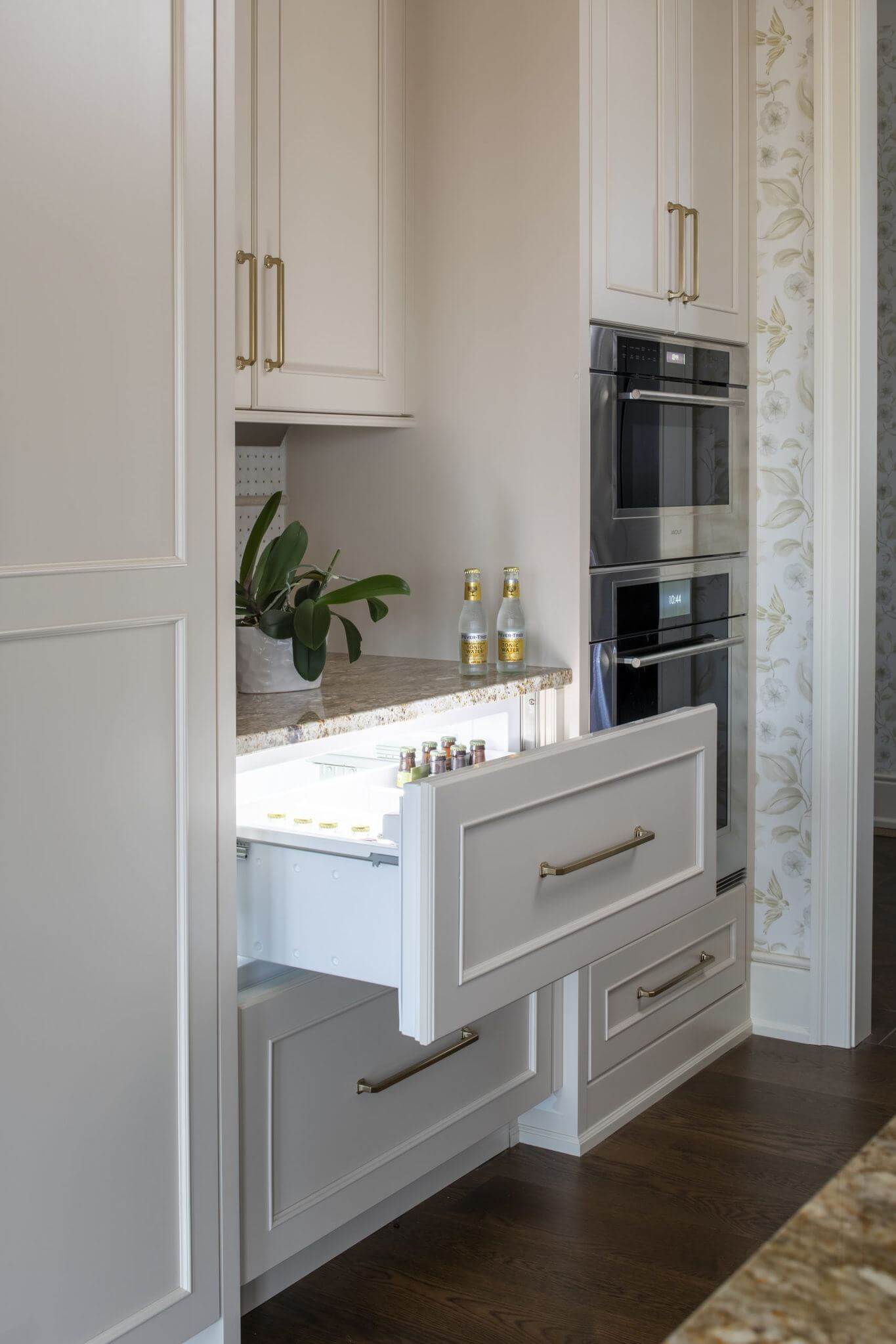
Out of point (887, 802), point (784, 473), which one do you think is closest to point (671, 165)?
point (784, 473)

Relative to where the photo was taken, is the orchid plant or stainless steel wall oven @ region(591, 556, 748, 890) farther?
stainless steel wall oven @ region(591, 556, 748, 890)

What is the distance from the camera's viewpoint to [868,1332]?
42 centimetres

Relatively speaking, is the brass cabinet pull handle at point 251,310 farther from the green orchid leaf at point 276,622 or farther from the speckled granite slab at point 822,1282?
the speckled granite slab at point 822,1282

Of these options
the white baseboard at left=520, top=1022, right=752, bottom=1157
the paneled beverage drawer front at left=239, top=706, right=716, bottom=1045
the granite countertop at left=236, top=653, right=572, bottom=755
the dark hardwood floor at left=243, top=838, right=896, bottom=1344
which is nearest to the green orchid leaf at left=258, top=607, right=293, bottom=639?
the granite countertop at left=236, top=653, right=572, bottom=755

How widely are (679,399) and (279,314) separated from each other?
853mm

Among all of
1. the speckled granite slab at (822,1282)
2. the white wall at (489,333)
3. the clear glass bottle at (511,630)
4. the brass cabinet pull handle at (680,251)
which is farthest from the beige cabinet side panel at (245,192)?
the speckled granite slab at (822,1282)

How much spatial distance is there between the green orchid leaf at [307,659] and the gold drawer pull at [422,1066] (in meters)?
0.56

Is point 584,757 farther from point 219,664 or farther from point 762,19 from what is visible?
point 762,19

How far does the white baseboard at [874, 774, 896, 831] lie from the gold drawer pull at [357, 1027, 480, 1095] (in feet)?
10.1

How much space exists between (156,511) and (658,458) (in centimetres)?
131

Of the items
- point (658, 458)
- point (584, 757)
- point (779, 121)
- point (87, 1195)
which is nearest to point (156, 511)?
point (584, 757)

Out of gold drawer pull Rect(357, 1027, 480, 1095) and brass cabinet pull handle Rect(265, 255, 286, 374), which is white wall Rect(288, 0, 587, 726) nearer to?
brass cabinet pull handle Rect(265, 255, 286, 374)

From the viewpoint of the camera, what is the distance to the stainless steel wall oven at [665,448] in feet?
7.88

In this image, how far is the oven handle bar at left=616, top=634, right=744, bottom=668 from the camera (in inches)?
98.7
